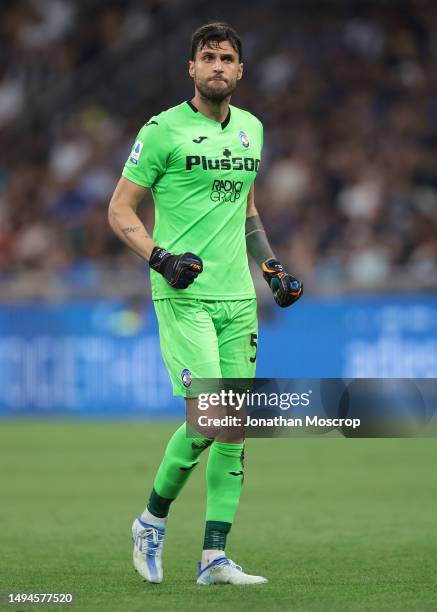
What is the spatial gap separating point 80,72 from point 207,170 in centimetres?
1374

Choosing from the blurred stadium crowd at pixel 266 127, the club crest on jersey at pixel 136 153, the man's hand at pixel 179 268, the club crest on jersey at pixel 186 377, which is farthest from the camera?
the blurred stadium crowd at pixel 266 127

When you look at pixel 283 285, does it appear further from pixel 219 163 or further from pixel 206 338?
pixel 219 163

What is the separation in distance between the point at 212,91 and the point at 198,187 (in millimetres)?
437

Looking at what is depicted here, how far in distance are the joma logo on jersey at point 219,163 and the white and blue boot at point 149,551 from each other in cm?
167

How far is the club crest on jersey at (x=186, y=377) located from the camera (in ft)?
20.8

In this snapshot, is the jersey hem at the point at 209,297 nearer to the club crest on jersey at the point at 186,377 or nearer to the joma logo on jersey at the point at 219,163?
the club crest on jersey at the point at 186,377

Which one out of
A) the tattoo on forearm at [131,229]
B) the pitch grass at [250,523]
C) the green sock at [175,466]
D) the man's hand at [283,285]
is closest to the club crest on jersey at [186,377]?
the green sock at [175,466]

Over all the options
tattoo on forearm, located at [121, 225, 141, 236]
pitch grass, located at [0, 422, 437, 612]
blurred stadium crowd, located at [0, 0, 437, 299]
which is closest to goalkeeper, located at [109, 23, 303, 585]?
tattoo on forearm, located at [121, 225, 141, 236]

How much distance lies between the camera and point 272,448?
1390 centimetres

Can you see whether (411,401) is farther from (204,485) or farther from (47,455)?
(47,455)

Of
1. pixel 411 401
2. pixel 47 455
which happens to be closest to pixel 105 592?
pixel 411 401

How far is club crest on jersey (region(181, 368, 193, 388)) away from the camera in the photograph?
6.33 m

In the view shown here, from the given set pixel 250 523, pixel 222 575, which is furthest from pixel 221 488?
pixel 250 523

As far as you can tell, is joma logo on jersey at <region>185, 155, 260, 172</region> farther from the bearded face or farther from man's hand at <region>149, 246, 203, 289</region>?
man's hand at <region>149, 246, 203, 289</region>
